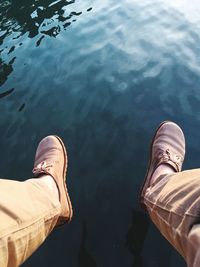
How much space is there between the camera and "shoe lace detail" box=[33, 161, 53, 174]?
2699 mm

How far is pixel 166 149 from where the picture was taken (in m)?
2.93

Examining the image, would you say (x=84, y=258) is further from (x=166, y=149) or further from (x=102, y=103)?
(x=102, y=103)

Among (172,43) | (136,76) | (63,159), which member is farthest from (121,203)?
(172,43)

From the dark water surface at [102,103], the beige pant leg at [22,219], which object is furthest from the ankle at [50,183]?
the dark water surface at [102,103]

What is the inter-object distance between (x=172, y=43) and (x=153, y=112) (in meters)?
1.59

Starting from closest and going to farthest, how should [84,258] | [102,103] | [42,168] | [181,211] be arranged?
[181,211], [84,258], [42,168], [102,103]

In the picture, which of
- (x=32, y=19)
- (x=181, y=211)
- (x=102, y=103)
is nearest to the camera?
(x=181, y=211)

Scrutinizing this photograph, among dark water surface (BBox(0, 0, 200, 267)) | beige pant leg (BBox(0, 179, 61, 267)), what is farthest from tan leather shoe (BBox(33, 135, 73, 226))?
beige pant leg (BBox(0, 179, 61, 267))

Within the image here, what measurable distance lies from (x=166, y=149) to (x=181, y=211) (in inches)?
55.0

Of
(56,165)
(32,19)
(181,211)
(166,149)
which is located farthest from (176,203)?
(32,19)

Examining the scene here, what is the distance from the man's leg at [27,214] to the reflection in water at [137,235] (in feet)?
1.75

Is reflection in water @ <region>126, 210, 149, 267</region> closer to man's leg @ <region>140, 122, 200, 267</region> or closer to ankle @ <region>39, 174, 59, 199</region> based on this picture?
man's leg @ <region>140, 122, 200, 267</region>

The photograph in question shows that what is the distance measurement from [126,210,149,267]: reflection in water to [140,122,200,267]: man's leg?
0.90 feet

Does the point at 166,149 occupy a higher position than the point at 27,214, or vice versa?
the point at 27,214
